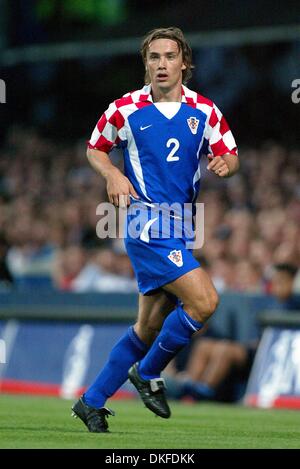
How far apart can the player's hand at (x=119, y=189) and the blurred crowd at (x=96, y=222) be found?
5.93 metres

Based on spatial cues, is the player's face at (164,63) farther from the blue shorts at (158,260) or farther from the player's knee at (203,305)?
the player's knee at (203,305)

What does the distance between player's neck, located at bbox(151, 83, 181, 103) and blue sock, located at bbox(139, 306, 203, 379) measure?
52.7 inches

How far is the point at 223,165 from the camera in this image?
8.43 metres

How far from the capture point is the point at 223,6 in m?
18.3

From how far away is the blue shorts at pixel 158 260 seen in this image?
27.0 feet

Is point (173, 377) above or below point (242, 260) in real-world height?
below

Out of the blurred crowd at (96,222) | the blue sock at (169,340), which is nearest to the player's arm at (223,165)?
the blue sock at (169,340)

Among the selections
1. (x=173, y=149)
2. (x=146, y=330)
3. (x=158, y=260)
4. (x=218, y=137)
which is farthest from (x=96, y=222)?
(x=158, y=260)

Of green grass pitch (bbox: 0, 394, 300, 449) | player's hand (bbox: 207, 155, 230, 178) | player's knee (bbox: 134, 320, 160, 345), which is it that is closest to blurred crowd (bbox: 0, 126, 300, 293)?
green grass pitch (bbox: 0, 394, 300, 449)

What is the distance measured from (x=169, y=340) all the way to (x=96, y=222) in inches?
385

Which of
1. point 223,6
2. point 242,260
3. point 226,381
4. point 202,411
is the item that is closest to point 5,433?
point 202,411

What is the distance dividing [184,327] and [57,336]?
23.4 feet

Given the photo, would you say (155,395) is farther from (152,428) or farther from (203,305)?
(203,305)
